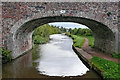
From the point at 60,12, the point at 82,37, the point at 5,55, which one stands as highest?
the point at 60,12

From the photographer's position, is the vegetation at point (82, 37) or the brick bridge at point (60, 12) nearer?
the brick bridge at point (60, 12)

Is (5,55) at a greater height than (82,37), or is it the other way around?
(82,37)

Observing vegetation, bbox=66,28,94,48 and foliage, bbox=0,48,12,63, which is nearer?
foliage, bbox=0,48,12,63

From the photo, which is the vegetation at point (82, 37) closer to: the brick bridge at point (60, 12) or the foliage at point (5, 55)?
the brick bridge at point (60, 12)

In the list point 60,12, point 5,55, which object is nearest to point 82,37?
point 60,12

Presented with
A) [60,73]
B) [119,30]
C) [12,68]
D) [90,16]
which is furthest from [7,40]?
[119,30]

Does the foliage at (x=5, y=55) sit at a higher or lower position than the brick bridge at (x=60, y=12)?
lower

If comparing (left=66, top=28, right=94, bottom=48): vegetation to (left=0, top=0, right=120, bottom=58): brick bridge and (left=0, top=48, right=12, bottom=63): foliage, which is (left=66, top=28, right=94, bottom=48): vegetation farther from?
(left=0, top=48, right=12, bottom=63): foliage

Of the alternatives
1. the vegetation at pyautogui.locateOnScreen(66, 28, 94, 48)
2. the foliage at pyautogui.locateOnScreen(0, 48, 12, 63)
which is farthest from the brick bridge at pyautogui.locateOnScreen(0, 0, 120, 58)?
the vegetation at pyautogui.locateOnScreen(66, 28, 94, 48)

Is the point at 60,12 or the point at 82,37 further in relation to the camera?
the point at 82,37

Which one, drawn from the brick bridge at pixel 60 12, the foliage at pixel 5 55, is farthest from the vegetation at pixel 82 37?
the foliage at pixel 5 55

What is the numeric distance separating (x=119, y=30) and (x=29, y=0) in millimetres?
5546

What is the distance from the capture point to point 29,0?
840 cm

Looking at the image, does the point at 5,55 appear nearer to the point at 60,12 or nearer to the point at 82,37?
the point at 60,12
